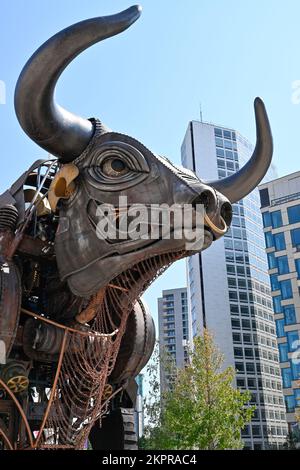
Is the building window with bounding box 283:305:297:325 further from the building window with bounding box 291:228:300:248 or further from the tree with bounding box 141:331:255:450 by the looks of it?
the tree with bounding box 141:331:255:450

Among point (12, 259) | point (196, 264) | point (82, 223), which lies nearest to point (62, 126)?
point (82, 223)

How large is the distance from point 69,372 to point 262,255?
62523 mm

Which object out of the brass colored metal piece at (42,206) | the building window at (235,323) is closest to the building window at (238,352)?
the building window at (235,323)

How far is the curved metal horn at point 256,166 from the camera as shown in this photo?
5.15 meters

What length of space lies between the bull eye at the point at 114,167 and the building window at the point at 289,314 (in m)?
39.6

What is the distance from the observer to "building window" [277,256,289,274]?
4385 centimetres

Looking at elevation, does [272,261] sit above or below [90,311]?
above

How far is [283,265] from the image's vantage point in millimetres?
44094

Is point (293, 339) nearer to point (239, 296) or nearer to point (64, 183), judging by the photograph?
point (239, 296)

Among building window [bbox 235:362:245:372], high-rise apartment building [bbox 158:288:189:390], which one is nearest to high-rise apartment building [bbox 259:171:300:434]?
building window [bbox 235:362:245:372]

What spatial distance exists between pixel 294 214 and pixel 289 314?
815 centimetres

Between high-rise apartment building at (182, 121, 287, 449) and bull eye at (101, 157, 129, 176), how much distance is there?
166 feet

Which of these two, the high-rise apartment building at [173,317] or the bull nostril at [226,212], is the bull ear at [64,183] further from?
the high-rise apartment building at [173,317]

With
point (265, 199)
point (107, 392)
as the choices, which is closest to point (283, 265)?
point (265, 199)
